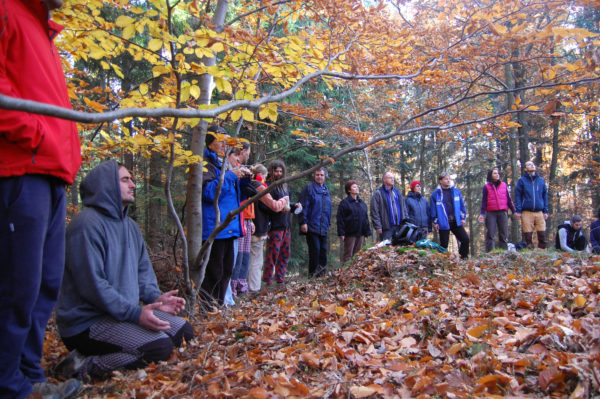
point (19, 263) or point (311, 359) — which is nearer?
point (19, 263)

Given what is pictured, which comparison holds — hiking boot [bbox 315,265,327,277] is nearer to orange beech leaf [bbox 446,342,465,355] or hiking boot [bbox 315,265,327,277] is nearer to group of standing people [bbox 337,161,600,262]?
group of standing people [bbox 337,161,600,262]

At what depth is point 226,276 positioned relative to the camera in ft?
15.6

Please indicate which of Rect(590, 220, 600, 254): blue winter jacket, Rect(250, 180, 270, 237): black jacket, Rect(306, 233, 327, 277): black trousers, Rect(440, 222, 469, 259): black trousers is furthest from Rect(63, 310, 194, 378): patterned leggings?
Rect(590, 220, 600, 254): blue winter jacket

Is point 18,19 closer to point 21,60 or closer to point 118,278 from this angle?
point 21,60

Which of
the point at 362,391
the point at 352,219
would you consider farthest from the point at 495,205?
the point at 362,391

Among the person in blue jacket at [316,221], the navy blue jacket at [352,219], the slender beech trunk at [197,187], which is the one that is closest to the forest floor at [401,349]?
the slender beech trunk at [197,187]

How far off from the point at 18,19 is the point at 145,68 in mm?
8348

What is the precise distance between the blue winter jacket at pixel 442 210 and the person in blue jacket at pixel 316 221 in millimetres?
2921

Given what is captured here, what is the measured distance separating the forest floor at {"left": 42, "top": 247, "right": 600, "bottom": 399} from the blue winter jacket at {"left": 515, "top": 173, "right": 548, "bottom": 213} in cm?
491

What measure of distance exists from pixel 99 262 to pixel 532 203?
922 cm

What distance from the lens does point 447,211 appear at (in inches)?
352

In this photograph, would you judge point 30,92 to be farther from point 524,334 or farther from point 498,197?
point 498,197

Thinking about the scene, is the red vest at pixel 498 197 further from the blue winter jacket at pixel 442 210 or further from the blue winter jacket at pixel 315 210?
the blue winter jacket at pixel 315 210

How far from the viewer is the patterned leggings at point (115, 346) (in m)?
2.67
